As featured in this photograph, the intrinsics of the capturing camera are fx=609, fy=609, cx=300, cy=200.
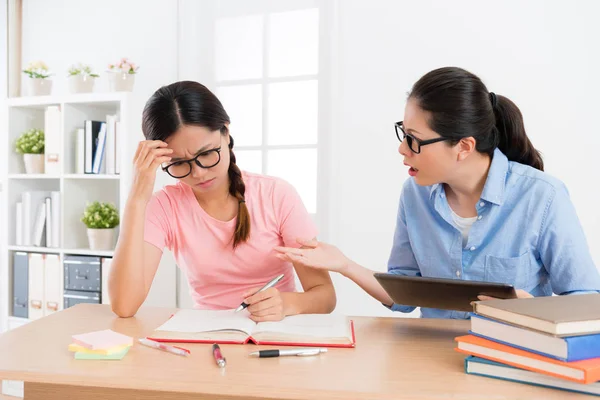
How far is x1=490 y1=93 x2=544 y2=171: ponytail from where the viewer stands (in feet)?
5.48

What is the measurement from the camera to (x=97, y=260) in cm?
327

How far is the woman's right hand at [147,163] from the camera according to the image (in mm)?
1730

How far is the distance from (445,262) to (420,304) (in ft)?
1.15

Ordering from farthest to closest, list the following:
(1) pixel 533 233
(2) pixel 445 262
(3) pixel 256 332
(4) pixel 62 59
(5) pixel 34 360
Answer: (4) pixel 62 59
(2) pixel 445 262
(1) pixel 533 233
(3) pixel 256 332
(5) pixel 34 360

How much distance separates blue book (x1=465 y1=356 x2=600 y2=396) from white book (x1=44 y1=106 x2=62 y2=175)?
111 inches

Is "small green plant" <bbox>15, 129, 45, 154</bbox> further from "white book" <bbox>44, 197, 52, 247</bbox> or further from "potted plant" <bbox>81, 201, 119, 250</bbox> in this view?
"potted plant" <bbox>81, 201, 119, 250</bbox>

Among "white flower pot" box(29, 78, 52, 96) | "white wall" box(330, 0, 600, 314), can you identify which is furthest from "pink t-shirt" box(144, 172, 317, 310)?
"white flower pot" box(29, 78, 52, 96)

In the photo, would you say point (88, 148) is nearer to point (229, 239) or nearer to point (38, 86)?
point (38, 86)

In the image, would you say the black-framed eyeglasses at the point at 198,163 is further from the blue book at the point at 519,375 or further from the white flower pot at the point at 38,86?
Result: the white flower pot at the point at 38,86

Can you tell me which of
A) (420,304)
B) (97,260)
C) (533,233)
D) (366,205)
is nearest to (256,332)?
(420,304)

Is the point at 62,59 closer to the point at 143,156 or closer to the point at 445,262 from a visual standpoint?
the point at 143,156

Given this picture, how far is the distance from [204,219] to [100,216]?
5.25ft

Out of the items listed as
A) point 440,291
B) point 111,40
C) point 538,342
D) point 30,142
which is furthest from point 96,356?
point 111,40

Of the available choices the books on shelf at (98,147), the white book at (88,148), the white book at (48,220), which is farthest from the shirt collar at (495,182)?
the white book at (48,220)
